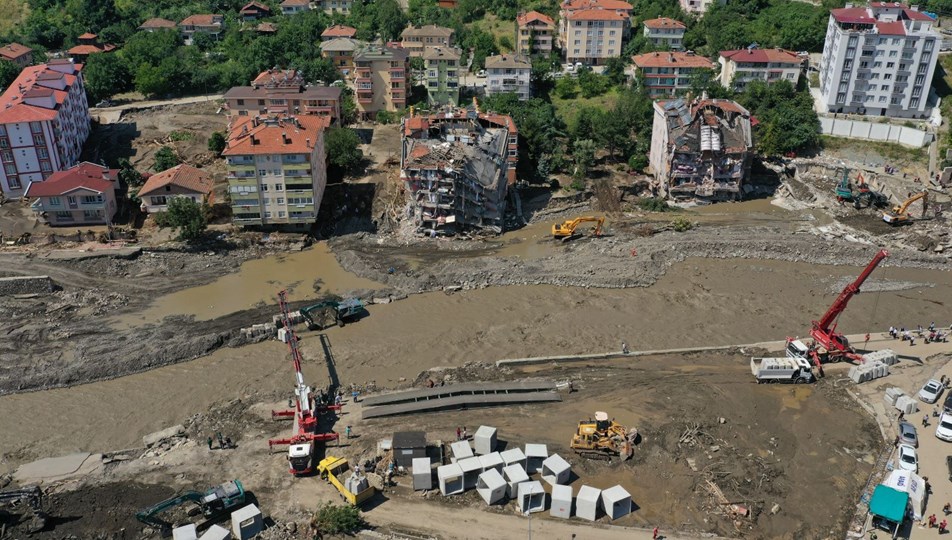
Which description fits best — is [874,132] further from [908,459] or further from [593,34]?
[908,459]

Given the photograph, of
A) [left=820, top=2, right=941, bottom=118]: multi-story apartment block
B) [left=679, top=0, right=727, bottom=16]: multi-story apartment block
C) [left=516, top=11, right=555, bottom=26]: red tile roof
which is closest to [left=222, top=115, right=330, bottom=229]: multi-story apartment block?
[left=516, top=11, right=555, bottom=26]: red tile roof

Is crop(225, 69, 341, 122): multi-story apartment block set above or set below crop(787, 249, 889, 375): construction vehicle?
above

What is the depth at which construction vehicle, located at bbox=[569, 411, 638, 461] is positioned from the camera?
3133cm

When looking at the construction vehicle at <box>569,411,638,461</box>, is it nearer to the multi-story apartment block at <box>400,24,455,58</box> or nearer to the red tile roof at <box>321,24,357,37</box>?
the multi-story apartment block at <box>400,24,455,58</box>

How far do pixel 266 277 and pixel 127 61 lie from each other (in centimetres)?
4151

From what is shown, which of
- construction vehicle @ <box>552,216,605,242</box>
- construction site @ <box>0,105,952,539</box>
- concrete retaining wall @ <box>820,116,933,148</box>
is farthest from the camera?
concrete retaining wall @ <box>820,116,933,148</box>

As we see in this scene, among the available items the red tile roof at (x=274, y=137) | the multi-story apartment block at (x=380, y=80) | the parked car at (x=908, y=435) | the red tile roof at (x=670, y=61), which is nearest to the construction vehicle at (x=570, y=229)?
the red tile roof at (x=274, y=137)

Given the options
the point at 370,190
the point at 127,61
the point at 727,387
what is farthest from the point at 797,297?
the point at 127,61

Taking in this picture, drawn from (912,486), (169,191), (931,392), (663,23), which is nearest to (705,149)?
(931,392)

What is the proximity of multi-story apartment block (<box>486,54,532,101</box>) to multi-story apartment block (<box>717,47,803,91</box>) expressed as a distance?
19.0 metres

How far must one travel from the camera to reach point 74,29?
84.0 metres

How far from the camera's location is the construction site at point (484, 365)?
94.9 ft

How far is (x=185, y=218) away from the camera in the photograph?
48.0 metres

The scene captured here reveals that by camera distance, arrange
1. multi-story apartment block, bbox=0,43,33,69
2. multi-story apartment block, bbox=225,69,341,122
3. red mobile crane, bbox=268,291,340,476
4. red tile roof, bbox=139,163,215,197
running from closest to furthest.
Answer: red mobile crane, bbox=268,291,340,476, red tile roof, bbox=139,163,215,197, multi-story apartment block, bbox=225,69,341,122, multi-story apartment block, bbox=0,43,33,69
